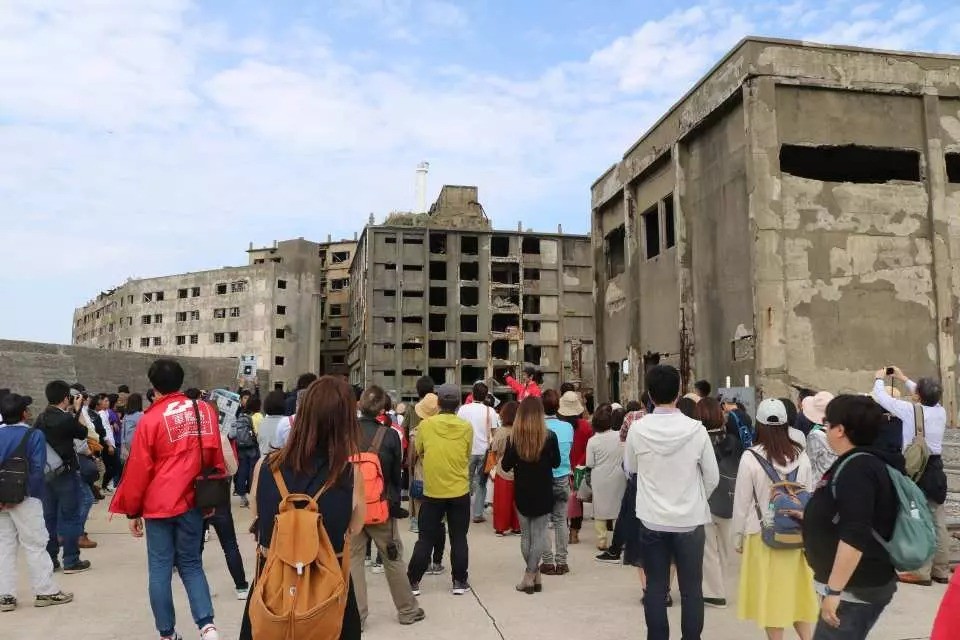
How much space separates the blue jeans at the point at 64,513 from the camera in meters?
6.76

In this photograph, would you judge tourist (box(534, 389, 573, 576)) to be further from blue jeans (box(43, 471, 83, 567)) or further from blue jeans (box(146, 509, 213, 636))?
blue jeans (box(43, 471, 83, 567))

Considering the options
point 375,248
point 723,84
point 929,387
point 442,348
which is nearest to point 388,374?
point 442,348

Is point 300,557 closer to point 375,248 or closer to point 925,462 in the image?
point 925,462

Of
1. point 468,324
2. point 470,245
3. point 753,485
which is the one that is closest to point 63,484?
point 753,485

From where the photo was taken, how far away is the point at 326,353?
217 ft

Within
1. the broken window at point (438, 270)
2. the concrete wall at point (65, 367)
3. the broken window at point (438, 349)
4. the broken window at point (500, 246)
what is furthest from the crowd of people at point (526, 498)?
the broken window at point (500, 246)

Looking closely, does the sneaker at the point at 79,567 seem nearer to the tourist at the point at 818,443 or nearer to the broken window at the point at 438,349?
the tourist at the point at 818,443

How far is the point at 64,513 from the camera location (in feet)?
22.6

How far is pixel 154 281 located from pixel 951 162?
65.7m

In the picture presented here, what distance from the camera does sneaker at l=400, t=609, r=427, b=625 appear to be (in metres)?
5.36

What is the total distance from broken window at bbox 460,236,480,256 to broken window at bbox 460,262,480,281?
856 mm

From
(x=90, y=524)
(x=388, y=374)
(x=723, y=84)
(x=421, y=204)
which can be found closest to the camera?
(x=90, y=524)

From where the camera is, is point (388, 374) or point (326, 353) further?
point (326, 353)

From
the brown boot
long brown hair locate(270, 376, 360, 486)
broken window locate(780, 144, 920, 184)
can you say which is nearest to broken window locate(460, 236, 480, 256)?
broken window locate(780, 144, 920, 184)
